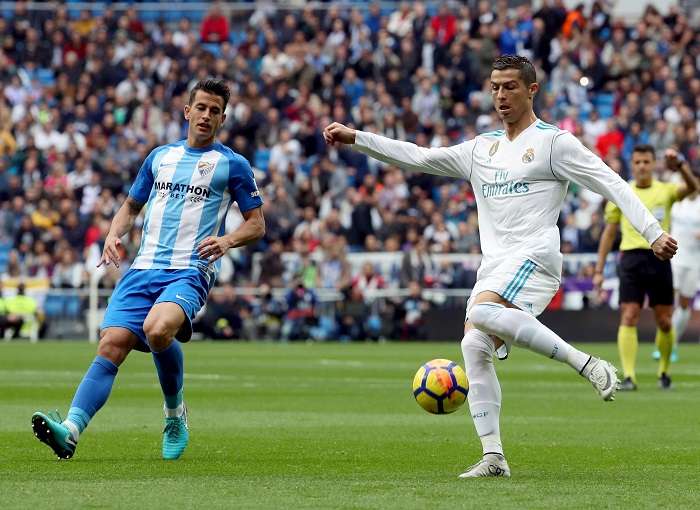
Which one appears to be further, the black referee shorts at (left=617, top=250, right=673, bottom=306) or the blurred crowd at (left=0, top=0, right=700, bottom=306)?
the blurred crowd at (left=0, top=0, right=700, bottom=306)

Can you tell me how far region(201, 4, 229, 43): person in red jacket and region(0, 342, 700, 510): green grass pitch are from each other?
1987 cm

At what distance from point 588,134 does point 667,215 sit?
14916 mm

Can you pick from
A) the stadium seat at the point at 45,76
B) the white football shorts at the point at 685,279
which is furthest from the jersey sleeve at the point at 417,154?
the stadium seat at the point at 45,76

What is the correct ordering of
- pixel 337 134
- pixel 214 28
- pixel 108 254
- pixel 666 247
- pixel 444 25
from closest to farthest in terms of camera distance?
pixel 666 247
pixel 337 134
pixel 108 254
pixel 444 25
pixel 214 28

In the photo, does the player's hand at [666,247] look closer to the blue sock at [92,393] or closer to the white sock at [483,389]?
the white sock at [483,389]

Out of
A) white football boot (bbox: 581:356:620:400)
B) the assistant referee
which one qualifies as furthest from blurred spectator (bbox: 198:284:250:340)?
white football boot (bbox: 581:356:620:400)

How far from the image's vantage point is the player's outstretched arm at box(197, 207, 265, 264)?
9156mm

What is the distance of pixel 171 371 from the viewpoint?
9.38m

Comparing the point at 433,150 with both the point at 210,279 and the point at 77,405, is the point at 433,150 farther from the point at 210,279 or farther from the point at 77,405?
the point at 77,405

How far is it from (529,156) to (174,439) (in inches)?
107

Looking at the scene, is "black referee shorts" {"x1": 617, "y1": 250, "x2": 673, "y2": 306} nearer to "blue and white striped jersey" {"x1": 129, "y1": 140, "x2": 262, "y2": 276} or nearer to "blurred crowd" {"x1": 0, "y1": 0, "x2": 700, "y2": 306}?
"blue and white striped jersey" {"x1": 129, "y1": 140, "x2": 262, "y2": 276}

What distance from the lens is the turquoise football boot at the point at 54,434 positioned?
851 centimetres

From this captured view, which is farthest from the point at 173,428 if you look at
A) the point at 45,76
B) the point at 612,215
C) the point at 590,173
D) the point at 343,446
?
the point at 45,76

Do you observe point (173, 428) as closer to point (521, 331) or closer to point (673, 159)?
point (521, 331)
